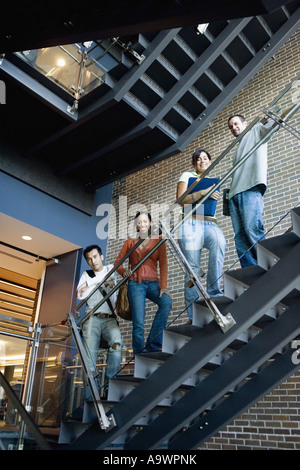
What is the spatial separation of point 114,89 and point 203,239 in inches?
118

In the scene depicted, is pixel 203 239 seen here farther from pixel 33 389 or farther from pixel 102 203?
pixel 102 203

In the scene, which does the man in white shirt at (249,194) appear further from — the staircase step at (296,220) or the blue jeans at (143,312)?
the blue jeans at (143,312)

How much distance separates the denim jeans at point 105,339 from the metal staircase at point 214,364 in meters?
0.21

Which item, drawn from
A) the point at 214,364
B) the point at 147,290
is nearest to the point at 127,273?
the point at 147,290

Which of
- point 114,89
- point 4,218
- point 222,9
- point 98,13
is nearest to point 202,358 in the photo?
point 222,9

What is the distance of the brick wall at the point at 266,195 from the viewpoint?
357cm

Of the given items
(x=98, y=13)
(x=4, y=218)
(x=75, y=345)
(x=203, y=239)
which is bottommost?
(x=75, y=345)

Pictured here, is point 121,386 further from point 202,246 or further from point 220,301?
point 202,246

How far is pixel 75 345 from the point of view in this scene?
4.41 meters

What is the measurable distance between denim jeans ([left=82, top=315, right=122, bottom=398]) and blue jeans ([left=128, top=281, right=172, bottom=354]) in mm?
265

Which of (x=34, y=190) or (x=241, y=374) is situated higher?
(x=34, y=190)

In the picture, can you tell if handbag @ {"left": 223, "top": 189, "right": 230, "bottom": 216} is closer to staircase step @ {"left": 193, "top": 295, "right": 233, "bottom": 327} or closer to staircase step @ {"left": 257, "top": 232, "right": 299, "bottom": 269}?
staircase step @ {"left": 257, "top": 232, "right": 299, "bottom": 269}

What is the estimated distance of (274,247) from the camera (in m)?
3.40

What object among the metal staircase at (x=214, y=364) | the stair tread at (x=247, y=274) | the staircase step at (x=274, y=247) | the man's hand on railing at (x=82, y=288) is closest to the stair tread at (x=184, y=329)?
the metal staircase at (x=214, y=364)
